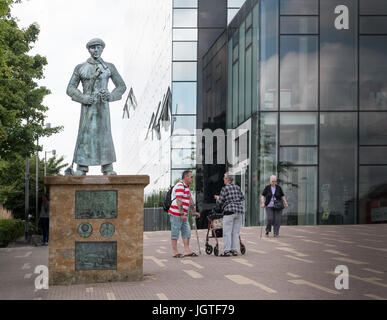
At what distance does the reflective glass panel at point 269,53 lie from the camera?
26859mm

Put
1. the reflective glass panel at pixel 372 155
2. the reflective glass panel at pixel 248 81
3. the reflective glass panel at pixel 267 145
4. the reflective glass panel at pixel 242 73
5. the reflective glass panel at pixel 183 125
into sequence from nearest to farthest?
the reflective glass panel at pixel 372 155
the reflective glass panel at pixel 267 145
the reflective glass panel at pixel 248 81
the reflective glass panel at pixel 242 73
the reflective glass panel at pixel 183 125

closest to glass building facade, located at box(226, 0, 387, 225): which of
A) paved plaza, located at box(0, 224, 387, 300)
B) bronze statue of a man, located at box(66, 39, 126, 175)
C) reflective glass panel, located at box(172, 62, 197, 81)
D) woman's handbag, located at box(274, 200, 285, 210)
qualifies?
reflective glass panel, located at box(172, 62, 197, 81)

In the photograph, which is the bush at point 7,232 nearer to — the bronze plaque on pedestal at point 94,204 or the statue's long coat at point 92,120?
the statue's long coat at point 92,120

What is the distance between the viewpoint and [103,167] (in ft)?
32.6

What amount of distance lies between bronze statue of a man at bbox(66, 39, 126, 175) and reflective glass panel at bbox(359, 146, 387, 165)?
17.9 m

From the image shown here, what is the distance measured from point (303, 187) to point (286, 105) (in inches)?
142

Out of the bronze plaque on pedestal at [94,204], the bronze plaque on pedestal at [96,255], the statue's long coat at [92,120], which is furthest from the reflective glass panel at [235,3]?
the bronze plaque on pedestal at [96,255]

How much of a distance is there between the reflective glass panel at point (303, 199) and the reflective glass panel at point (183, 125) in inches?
360

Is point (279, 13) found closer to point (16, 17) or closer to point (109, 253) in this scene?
point (16, 17)

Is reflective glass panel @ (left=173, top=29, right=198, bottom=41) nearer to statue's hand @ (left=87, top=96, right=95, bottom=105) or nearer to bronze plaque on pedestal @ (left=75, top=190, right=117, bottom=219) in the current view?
statue's hand @ (left=87, top=96, right=95, bottom=105)

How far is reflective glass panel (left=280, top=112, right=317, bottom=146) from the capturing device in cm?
2634

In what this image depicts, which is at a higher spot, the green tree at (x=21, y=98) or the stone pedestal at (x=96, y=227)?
the green tree at (x=21, y=98)

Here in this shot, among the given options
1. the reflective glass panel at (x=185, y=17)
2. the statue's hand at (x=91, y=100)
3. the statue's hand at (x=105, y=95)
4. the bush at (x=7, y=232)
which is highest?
the reflective glass panel at (x=185, y=17)
